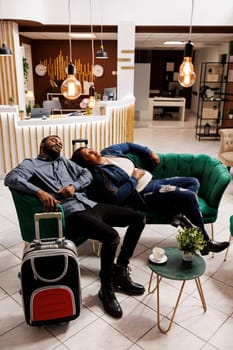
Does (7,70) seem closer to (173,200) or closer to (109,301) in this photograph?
(173,200)

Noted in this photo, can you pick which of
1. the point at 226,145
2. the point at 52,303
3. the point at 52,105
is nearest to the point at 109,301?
the point at 52,303

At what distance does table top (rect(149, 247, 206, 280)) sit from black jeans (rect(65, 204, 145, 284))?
1.16 feet

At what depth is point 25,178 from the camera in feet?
8.58

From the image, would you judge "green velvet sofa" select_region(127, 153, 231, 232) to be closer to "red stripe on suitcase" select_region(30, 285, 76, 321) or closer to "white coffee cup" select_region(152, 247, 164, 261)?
"white coffee cup" select_region(152, 247, 164, 261)

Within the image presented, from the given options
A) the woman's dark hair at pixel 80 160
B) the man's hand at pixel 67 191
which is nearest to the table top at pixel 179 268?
the man's hand at pixel 67 191

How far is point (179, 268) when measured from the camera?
7.41ft

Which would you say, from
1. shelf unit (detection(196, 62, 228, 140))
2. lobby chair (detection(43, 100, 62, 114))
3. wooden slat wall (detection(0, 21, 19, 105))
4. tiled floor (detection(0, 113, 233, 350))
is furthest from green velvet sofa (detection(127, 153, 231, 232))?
lobby chair (detection(43, 100, 62, 114))

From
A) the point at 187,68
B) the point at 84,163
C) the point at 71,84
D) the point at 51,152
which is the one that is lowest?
the point at 84,163

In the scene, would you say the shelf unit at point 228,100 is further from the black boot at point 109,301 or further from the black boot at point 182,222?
the black boot at point 109,301

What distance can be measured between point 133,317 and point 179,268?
0.52 m

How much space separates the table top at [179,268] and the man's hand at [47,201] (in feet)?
2.75

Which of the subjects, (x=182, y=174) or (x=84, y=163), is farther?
(x=182, y=174)

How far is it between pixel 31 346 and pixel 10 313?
379 mm

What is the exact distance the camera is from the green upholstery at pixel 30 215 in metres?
2.58
